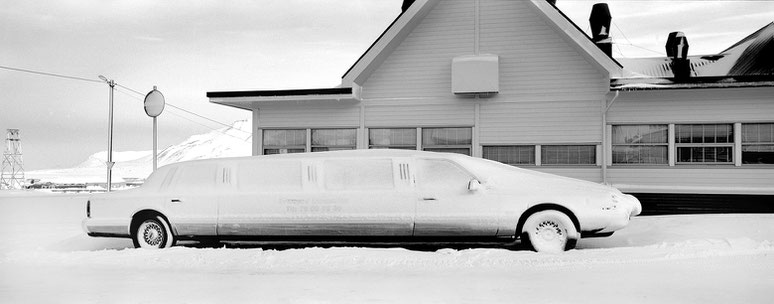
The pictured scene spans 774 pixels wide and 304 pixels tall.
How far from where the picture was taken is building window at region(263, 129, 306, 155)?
19.4 meters

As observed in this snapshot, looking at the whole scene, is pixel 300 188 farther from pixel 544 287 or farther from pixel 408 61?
pixel 408 61

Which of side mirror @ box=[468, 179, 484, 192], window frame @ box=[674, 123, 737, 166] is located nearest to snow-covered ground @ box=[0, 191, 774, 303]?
side mirror @ box=[468, 179, 484, 192]

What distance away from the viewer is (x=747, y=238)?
10953 millimetres

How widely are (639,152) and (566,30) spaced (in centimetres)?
344

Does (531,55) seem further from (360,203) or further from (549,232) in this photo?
(360,203)

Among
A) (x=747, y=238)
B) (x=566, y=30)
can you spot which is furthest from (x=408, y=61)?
(x=747, y=238)

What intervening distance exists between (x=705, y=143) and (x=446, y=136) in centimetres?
610

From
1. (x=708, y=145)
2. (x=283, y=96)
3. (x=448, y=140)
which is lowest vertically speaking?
(x=708, y=145)

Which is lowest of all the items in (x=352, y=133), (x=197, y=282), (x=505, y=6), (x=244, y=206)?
(x=197, y=282)

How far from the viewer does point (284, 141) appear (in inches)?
769

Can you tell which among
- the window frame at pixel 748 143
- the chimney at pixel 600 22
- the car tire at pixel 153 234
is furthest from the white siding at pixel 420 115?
the car tire at pixel 153 234

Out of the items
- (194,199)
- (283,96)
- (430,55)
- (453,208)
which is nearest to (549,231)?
(453,208)

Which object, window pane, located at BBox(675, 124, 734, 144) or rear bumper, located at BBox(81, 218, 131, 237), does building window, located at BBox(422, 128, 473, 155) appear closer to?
window pane, located at BBox(675, 124, 734, 144)

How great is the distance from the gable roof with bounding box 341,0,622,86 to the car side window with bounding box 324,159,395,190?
24.2 ft
